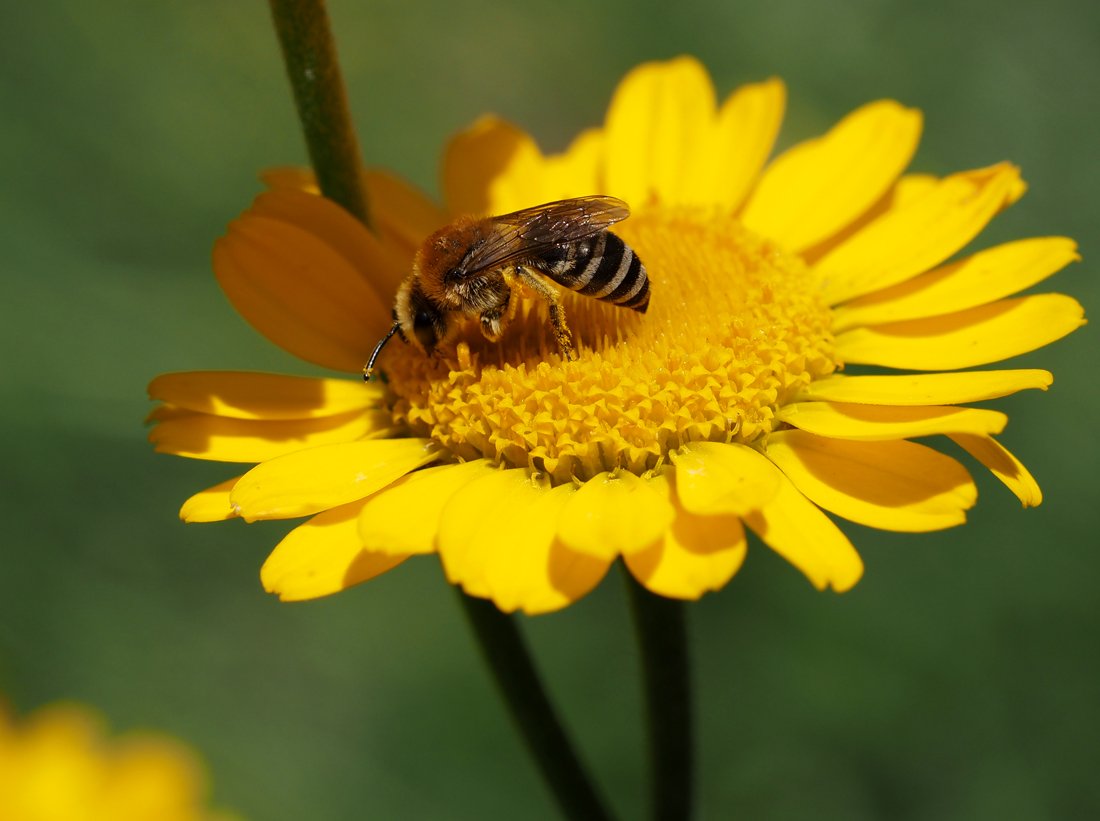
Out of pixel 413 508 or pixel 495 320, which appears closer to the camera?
pixel 413 508

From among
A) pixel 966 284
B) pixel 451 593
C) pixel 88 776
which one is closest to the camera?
pixel 966 284

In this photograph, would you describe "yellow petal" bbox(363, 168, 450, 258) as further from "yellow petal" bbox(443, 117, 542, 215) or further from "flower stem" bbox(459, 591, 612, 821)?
"flower stem" bbox(459, 591, 612, 821)

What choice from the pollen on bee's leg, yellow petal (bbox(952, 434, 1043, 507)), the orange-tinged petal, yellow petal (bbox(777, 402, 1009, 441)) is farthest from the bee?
yellow petal (bbox(952, 434, 1043, 507))

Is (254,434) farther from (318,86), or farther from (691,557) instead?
(691,557)

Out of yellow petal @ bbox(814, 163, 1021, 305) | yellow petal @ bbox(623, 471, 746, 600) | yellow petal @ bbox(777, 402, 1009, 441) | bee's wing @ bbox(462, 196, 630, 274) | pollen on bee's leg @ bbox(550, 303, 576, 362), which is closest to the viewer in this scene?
yellow petal @ bbox(623, 471, 746, 600)

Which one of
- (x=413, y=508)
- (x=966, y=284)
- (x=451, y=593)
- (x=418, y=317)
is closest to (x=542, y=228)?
(x=418, y=317)

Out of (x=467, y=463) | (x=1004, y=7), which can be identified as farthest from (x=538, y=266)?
(x=1004, y=7)

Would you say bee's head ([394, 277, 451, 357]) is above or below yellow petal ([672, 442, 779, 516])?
above

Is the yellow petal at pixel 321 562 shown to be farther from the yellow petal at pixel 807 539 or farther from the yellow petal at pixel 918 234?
the yellow petal at pixel 918 234
